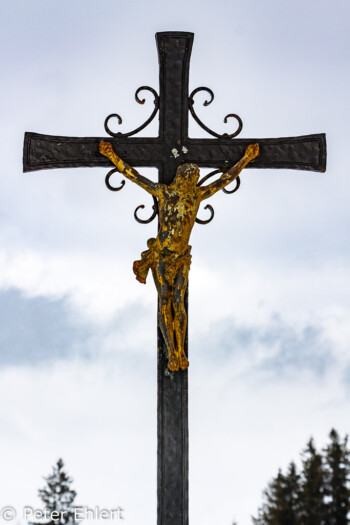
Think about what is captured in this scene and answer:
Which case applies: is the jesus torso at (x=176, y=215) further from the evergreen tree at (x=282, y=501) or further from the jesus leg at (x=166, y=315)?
the evergreen tree at (x=282, y=501)

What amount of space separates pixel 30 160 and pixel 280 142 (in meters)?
1.67

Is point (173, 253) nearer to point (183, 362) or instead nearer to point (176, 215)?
point (176, 215)

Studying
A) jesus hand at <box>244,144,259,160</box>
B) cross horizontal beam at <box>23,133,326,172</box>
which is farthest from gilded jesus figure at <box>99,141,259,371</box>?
jesus hand at <box>244,144,259,160</box>

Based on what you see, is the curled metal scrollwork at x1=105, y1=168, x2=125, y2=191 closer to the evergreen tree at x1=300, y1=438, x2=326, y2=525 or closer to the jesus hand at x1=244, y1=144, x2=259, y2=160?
the jesus hand at x1=244, y1=144, x2=259, y2=160

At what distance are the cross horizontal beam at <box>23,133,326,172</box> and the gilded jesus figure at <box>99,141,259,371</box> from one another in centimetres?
28

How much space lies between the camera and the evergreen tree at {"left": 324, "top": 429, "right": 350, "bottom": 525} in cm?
691

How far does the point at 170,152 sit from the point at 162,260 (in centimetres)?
77

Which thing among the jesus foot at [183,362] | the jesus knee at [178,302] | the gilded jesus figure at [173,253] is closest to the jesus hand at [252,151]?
the gilded jesus figure at [173,253]

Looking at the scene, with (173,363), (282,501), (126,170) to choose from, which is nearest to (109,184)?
(126,170)

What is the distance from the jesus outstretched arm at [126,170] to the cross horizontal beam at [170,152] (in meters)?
0.05

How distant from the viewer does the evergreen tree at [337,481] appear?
691 centimetres

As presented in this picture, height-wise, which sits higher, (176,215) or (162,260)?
(176,215)

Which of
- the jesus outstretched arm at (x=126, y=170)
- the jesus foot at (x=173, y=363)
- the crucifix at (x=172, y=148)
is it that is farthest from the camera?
the crucifix at (x=172, y=148)

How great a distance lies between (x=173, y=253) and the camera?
6867 mm
